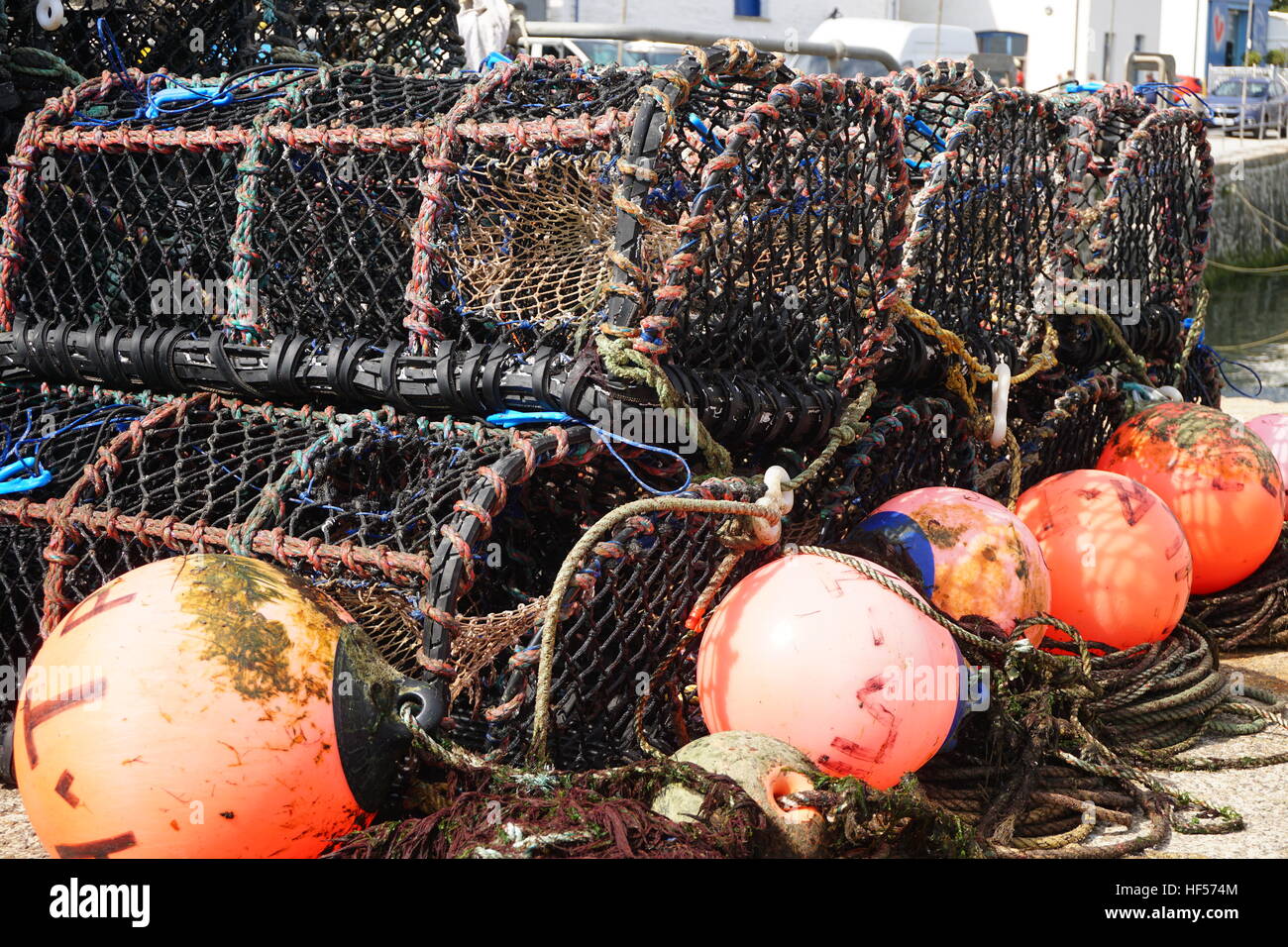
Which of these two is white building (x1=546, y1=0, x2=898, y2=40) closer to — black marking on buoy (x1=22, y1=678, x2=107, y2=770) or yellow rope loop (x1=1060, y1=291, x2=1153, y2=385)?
yellow rope loop (x1=1060, y1=291, x2=1153, y2=385)

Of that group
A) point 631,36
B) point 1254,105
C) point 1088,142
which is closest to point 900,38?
point 1254,105

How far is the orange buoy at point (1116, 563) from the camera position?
3357 millimetres

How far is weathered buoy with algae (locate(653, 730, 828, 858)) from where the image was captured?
2129mm

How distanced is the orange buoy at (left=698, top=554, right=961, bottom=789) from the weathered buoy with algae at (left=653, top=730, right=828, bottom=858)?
6.2 inches

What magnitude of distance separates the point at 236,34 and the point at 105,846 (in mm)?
2701

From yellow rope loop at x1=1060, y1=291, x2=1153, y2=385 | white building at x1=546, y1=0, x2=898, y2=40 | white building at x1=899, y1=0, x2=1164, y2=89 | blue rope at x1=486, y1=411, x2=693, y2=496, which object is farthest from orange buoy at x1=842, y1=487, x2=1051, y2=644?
white building at x1=899, y1=0, x2=1164, y2=89

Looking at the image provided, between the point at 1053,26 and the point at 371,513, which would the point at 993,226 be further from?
the point at 1053,26

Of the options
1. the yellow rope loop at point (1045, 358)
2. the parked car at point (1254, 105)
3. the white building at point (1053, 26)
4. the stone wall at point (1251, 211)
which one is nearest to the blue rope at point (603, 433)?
the yellow rope loop at point (1045, 358)

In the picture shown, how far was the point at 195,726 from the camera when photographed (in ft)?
6.57

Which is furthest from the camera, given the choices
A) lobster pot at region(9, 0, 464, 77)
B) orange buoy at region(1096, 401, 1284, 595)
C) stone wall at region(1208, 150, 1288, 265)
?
stone wall at region(1208, 150, 1288, 265)

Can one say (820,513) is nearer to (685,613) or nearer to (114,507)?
(685,613)

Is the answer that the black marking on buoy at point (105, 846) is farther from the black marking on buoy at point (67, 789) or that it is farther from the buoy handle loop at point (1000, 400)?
the buoy handle loop at point (1000, 400)
